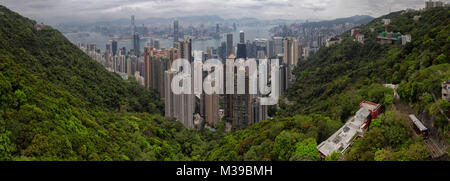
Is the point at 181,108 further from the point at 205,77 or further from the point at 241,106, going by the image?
the point at 205,77

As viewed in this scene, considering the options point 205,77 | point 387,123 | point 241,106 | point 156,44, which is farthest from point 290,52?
point 387,123

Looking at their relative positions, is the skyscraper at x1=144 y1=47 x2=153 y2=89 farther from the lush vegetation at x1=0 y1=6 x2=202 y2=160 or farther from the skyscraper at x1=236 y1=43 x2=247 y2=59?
the skyscraper at x1=236 y1=43 x2=247 y2=59

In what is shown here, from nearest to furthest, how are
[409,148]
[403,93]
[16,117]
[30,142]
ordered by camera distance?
[409,148] → [30,142] → [16,117] → [403,93]

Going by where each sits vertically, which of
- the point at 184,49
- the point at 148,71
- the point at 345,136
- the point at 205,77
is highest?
the point at 184,49

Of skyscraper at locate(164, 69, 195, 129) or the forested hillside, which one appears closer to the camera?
the forested hillside

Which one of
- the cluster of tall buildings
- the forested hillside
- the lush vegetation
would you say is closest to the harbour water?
the cluster of tall buildings

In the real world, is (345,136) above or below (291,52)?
below

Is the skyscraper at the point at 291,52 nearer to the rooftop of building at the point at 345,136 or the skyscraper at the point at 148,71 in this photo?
the skyscraper at the point at 148,71

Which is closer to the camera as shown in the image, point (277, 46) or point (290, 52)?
point (290, 52)

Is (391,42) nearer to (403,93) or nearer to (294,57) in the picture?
(403,93)

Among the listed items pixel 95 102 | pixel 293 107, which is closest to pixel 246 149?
pixel 95 102

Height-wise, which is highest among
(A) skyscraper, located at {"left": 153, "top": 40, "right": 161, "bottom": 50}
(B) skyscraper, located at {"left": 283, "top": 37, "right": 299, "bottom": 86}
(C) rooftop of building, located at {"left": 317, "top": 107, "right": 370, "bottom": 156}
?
(A) skyscraper, located at {"left": 153, "top": 40, "right": 161, "bottom": 50}
